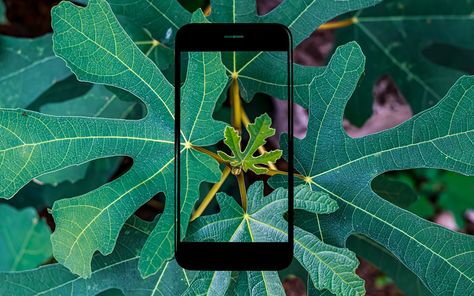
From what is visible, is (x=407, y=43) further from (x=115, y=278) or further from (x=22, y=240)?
(x=22, y=240)

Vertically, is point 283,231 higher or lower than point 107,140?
lower

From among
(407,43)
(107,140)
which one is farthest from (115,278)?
(407,43)

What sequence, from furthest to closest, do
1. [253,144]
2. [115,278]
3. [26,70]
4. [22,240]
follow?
[22,240] → [26,70] → [115,278] → [253,144]

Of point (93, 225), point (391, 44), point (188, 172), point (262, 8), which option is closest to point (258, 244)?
point (188, 172)

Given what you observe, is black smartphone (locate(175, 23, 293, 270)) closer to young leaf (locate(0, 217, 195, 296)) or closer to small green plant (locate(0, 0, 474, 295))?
small green plant (locate(0, 0, 474, 295))

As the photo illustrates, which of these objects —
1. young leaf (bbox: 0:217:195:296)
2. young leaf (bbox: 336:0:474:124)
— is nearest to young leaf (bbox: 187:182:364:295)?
young leaf (bbox: 0:217:195:296)

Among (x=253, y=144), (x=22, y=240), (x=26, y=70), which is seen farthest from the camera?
(x=22, y=240)

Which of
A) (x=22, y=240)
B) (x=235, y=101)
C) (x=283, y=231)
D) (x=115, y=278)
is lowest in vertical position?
(x=22, y=240)

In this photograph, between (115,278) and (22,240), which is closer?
(115,278)
